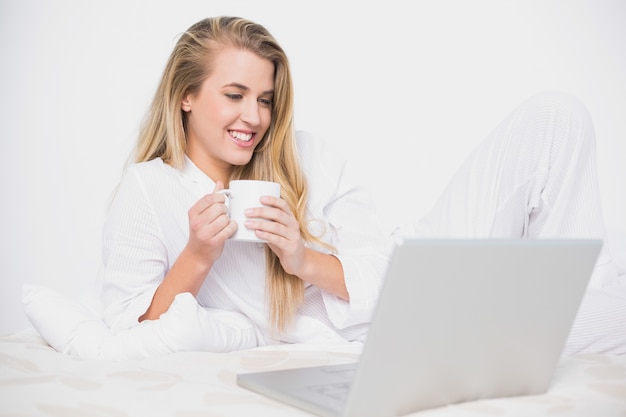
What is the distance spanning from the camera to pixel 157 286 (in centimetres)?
199

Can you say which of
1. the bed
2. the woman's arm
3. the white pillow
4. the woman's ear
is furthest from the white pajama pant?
the white pillow

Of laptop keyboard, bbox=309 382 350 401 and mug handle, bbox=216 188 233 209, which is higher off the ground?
mug handle, bbox=216 188 233 209

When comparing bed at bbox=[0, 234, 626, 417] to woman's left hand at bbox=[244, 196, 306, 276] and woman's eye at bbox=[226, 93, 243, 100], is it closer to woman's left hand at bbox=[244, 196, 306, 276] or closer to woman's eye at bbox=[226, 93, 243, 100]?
woman's left hand at bbox=[244, 196, 306, 276]

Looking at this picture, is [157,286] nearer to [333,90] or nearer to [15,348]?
[15,348]

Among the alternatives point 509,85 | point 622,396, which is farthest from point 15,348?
point 509,85

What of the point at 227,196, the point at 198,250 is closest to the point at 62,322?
the point at 198,250

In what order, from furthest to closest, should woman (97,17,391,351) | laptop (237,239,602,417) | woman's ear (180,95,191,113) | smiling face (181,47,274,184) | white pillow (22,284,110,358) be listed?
woman's ear (180,95,191,113) < smiling face (181,47,274,184) < woman (97,17,391,351) < white pillow (22,284,110,358) < laptop (237,239,602,417)

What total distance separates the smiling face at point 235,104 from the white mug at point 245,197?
0.40 meters

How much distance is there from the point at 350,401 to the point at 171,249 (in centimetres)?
118

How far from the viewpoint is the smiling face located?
6.73 ft

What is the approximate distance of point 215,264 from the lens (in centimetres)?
208

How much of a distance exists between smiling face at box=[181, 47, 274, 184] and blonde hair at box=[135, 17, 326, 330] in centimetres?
3

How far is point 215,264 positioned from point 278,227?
1.45ft

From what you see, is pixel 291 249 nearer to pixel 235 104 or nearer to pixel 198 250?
pixel 198 250
